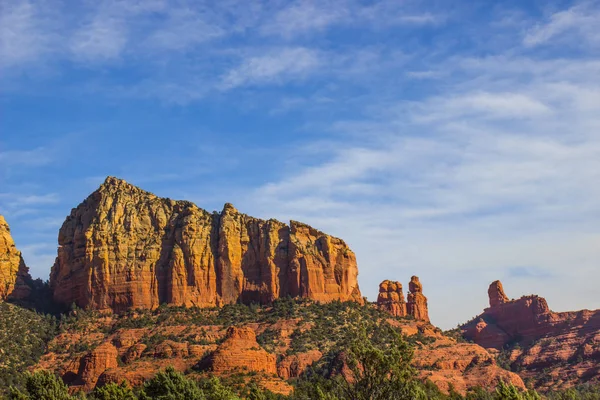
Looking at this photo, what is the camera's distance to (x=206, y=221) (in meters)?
159

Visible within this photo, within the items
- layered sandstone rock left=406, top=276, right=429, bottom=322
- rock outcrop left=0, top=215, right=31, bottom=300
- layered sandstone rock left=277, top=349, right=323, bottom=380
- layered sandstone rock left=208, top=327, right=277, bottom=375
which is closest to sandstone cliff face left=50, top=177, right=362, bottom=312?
rock outcrop left=0, top=215, right=31, bottom=300

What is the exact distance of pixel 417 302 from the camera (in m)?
171

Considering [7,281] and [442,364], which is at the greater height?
[7,281]

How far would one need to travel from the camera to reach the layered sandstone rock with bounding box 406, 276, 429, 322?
170 m

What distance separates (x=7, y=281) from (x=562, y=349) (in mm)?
120425

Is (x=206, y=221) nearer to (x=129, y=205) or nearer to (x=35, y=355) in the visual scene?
(x=129, y=205)

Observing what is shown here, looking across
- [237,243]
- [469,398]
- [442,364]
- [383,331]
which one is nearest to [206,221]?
[237,243]

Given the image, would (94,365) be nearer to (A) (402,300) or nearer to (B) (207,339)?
(B) (207,339)

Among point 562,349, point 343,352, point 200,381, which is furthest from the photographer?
point 562,349

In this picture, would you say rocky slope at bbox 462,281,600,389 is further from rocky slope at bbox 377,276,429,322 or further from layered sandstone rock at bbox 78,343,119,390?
layered sandstone rock at bbox 78,343,119,390

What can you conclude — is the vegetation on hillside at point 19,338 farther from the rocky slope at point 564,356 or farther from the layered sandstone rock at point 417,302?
the rocky slope at point 564,356

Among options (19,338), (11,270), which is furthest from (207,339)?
(11,270)

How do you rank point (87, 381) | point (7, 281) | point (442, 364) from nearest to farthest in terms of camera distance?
→ point (87, 381) < point (442, 364) < point (7, 281)

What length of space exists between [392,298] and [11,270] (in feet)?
250
